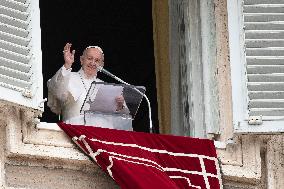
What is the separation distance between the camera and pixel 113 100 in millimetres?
10805

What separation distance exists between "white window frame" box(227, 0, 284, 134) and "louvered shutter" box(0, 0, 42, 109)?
4.15 feet

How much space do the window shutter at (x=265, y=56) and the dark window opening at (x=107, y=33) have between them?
1.59 metres

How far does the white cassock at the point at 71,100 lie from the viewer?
1085 centimetres

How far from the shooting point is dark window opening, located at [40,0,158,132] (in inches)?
496

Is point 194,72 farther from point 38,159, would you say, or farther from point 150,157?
point 38,159

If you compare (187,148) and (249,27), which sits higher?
(249,27)

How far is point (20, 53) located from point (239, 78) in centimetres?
142

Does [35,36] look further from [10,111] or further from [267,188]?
[267,188]

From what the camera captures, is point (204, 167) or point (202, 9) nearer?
point (204, 167)

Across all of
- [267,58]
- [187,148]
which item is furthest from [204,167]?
[267,58]

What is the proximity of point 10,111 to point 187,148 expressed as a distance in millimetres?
1149

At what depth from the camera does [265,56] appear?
36.1 ft

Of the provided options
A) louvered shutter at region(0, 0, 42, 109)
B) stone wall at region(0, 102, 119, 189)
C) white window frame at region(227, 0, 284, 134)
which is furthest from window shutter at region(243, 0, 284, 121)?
louvered shutter at region(0, 0, 42, 109)

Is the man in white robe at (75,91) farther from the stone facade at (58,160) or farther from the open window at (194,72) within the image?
the open window at (194,72)
